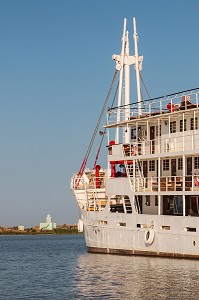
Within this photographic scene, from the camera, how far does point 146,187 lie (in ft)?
177

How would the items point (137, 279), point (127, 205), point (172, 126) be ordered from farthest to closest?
point (127, 205)
point (172, 126)
point (137, 279)

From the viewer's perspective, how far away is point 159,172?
5038 cm

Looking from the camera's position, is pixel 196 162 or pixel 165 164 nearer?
pixel 196 162

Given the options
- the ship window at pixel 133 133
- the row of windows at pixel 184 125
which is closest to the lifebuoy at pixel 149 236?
the row of windows at pixel 184 125

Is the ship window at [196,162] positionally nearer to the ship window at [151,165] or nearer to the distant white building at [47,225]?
the ship window at [151,165]

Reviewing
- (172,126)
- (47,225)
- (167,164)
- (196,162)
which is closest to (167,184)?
(196,162)

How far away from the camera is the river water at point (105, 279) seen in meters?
35.3

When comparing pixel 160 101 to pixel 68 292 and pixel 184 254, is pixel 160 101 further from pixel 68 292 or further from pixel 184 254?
pixel 68 292

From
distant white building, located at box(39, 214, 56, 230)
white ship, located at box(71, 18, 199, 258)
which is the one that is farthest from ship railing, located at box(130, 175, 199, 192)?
distant white building, located at box(39, 214, 56, 230)

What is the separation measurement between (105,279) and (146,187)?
49.0 feet

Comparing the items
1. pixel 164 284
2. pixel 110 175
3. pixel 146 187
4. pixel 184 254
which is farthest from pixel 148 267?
pixel 110 175

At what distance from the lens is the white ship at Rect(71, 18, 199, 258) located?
158 feet

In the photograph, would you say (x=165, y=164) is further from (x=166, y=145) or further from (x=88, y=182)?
(x=88, y=182)

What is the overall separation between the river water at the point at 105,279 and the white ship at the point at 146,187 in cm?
155
